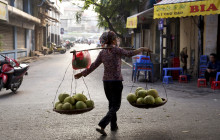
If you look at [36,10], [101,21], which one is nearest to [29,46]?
[36,10]

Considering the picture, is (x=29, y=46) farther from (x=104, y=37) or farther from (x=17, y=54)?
(x=104, y=37)

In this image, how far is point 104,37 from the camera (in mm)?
5074

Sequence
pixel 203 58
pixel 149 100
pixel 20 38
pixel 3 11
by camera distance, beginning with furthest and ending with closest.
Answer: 1. pixel 20 38
2. pixel 3 11
3. pixel 203 58
4. pixel 149 100

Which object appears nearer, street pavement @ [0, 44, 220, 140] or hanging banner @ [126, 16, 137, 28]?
street pavement @ [0, 44, 220, 140]

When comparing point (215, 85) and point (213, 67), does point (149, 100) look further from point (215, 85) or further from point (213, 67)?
point (213, 67)

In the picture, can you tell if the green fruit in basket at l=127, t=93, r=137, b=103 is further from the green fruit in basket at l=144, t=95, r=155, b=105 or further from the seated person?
the seated person

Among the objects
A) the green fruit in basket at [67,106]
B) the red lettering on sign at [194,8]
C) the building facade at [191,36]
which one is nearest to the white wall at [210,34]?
the building facade at [191,36]

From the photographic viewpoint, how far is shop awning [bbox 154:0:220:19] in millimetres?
9617

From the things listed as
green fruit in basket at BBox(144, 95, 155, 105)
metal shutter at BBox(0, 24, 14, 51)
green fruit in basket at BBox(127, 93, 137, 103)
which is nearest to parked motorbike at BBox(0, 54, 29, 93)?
green fruit in basket at BBox(127, 93, 137, 103)

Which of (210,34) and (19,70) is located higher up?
(210,34)

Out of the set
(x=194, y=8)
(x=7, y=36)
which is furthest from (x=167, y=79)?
(x=7, y=36)

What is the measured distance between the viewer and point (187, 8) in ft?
33.9

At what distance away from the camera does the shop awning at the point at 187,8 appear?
9617 millimetres

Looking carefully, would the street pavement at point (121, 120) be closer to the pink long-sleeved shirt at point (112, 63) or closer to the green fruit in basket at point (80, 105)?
the green fruit in basket at point (80, 105)
